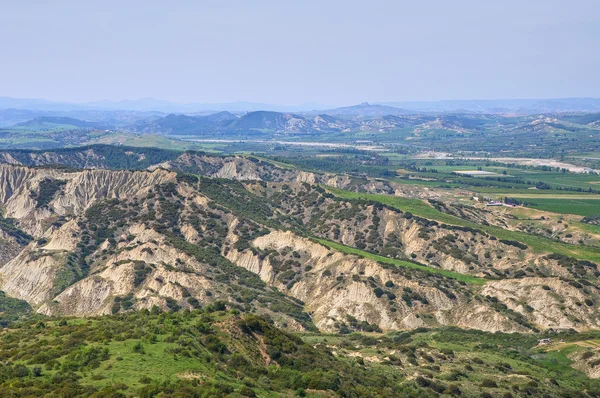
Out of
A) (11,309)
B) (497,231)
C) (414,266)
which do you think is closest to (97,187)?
(11,309)

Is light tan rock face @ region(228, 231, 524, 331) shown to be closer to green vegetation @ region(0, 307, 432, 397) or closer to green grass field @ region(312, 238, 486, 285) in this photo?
green grass field @ region(312, 238, 486, 285)

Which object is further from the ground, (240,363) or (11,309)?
(240,363)

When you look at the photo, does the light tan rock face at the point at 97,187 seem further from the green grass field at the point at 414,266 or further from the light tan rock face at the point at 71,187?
the green grass field at the point at 414,266

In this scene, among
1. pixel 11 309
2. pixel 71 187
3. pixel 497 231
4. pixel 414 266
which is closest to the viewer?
pixel 11 309

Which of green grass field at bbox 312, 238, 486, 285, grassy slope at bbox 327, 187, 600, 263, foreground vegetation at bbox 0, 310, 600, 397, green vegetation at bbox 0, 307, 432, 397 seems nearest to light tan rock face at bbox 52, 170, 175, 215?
grassy slope at bbox 327, 187, 600, 263

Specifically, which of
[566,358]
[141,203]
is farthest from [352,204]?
[566,358]

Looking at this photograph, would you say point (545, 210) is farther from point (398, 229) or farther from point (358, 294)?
point (358, 294)

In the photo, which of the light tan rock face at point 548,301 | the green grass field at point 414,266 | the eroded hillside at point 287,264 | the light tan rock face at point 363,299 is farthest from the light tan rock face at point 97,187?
the light tan rock face at point 548,301

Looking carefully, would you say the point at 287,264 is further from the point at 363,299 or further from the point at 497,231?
the point at 497,231
